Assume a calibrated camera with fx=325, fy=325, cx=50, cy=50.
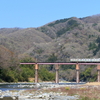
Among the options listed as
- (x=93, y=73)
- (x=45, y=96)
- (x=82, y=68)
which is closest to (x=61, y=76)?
(x=82, y=68)

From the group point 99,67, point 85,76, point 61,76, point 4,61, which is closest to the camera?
point 4,61

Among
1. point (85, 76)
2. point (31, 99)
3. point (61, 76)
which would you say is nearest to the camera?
point (31, 99)

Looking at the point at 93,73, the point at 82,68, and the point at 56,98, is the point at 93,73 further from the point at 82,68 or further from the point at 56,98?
the point at 56,98

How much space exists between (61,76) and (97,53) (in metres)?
33.5

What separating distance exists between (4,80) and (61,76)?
78068mm

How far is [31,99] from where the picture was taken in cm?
4197

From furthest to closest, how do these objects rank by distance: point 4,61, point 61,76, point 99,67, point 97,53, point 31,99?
1. point 97,53
2. point 61,76
3. point 99,67
4. point 4,61
5. point 31,99

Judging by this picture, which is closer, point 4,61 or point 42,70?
point 4,61

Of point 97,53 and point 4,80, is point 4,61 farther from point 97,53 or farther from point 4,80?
point 97,53

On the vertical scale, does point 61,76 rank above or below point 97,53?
below

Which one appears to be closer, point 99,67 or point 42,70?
point 99,67

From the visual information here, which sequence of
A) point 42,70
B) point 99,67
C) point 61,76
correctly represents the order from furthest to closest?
point 61,76 < point 42,70 < point 99,67

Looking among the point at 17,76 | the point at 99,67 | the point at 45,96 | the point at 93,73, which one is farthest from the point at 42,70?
the point at 45,96

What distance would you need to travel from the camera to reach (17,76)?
112500 mm
